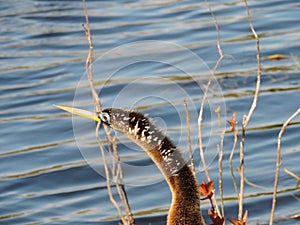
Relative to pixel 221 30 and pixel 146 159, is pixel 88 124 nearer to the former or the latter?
pixel 146 159

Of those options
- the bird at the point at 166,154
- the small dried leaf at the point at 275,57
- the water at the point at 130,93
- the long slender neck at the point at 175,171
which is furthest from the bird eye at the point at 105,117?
the small dried leaf at the point at 275,57

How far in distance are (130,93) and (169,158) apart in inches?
54.5

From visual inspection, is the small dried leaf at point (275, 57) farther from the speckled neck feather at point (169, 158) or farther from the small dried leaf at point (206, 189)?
the speckled neck feather at point (169, 158)

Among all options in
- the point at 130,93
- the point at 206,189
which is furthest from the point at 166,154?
the point at 130,93

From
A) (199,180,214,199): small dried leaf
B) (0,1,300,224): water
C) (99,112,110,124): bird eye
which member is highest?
(0,1,300,224): water

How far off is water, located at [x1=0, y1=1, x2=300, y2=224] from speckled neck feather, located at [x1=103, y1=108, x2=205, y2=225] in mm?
228

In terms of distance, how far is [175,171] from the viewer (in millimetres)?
4707

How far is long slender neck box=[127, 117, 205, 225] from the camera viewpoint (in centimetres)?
460

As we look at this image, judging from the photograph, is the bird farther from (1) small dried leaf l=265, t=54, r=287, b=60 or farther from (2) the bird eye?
(1) small dried leaf l=265, t=54, r=287, b=60

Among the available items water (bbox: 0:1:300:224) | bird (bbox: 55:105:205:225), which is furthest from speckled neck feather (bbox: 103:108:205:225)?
water (bbox: 0:1:300:224)

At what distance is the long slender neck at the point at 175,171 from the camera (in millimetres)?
4602

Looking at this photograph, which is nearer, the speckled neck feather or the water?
the speckled neck feather

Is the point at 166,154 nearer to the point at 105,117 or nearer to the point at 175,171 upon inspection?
the point at 175,171

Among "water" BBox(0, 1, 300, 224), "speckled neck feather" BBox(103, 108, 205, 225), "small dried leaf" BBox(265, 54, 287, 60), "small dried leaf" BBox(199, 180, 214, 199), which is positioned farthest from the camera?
"small dried leaf" BBox(265, 54, 287, 60)
